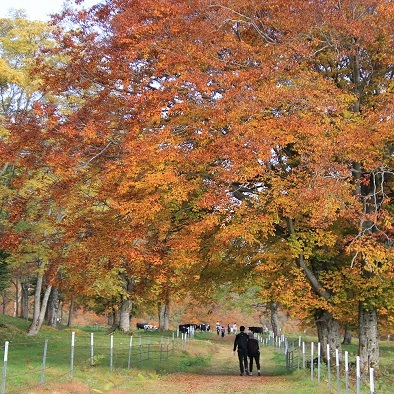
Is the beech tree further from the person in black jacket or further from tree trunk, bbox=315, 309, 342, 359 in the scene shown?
the person in black jacket

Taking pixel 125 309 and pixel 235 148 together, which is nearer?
pixel 235 148

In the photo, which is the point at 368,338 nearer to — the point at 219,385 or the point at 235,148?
the point at 219,385

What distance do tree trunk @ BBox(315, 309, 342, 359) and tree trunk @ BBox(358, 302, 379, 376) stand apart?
4.05ft

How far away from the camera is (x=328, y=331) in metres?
20.7

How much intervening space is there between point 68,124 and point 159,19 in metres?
4.53

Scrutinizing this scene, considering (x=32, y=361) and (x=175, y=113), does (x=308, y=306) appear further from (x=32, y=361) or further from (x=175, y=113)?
(x=32, y=361)

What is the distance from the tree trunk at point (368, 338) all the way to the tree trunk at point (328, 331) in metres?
1.23

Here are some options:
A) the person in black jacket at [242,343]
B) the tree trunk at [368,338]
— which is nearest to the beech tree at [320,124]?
the tree trunk at [368,338]

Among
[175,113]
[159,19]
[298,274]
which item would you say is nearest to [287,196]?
[298,274]

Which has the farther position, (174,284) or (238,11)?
(174,284)

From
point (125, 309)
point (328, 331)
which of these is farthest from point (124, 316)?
point (328, 331)

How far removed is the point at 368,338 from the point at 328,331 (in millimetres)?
1968

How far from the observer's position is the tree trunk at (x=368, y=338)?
61.2ft

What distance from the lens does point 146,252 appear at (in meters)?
18.0
